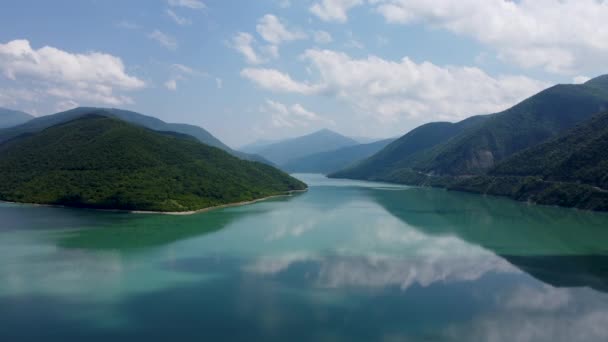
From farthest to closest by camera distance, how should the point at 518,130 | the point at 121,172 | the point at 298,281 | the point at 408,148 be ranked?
the point at 408,148 → the point at 518,130 → the point at 121,172 → the point at 298,281

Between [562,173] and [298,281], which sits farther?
[562,173]

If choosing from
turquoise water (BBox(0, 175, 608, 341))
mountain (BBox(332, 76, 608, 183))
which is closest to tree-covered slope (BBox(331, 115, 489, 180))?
mountain (BBox(332, 76, 608, 183))

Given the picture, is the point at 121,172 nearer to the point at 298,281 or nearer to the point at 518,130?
the point at 298,281

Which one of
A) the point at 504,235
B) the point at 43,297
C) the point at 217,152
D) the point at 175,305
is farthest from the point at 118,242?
the point at 217,152

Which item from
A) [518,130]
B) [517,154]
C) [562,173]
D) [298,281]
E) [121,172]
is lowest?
[298,281]

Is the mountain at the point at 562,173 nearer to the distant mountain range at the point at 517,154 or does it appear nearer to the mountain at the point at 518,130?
the distant mountain range at the point at 517,154

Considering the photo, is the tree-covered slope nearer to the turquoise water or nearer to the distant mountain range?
the distant mountain range

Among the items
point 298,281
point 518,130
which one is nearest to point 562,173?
point 518,130

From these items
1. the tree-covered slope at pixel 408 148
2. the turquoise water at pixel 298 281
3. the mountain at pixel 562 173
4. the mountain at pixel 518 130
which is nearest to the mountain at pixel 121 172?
the turquoise water at pixel 298 281
